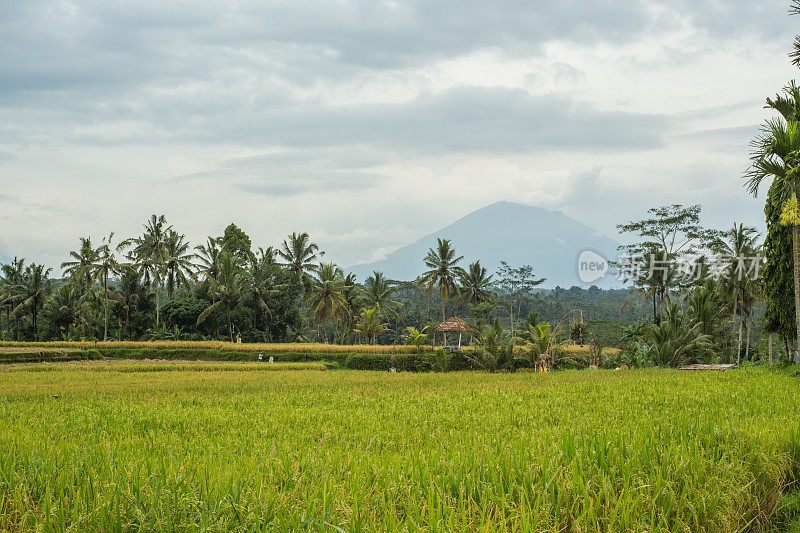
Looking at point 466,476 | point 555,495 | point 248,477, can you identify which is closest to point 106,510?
point 248,477

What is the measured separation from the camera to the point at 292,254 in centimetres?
4509

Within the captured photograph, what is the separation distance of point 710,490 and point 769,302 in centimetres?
1592

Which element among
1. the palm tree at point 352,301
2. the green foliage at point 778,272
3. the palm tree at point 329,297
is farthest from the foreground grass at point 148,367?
the palm tree at point 352,301

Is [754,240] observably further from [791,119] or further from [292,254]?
[292,254]

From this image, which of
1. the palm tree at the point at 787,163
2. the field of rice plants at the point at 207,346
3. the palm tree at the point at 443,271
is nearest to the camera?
the palm tree at the point at 787,163

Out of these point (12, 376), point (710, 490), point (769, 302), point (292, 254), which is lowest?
point (12, 376)

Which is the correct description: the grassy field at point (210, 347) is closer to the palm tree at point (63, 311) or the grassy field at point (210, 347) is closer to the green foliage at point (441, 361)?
the green foliage at point (441, 361)

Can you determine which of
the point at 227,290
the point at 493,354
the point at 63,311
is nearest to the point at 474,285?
the point at 227,290

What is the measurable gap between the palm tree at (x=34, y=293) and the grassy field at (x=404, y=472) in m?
40.7

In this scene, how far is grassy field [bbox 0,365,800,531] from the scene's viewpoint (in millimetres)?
3205

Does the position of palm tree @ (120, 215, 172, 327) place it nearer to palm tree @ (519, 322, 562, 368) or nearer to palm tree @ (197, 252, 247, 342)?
palm tree @ (197, 252, 247, 342)

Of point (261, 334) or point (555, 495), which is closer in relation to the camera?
point (555, 495)

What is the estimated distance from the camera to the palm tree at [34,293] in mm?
43438

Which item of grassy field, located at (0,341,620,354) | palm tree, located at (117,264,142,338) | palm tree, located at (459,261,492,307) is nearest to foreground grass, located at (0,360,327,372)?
grassy field, located at (0,341,620,354)
